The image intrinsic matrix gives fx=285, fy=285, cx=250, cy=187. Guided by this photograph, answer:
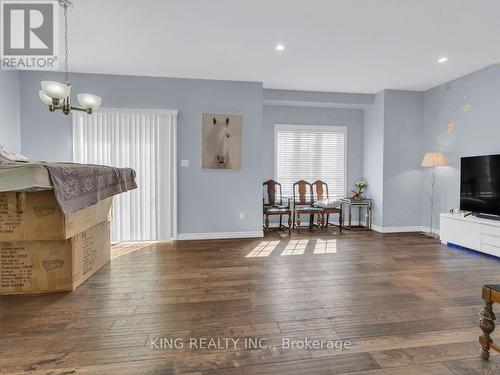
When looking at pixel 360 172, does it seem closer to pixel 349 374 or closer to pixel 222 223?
pixel 222 223

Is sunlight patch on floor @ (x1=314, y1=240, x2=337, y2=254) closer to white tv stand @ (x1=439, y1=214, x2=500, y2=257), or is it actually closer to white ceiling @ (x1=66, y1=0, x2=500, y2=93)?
white tv stand @ (x1=439, y1=214, x2=500, y2=257)

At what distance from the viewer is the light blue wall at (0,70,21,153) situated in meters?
4.00

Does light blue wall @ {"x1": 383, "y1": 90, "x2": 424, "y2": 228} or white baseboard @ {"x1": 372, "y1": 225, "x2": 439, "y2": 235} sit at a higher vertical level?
light blue wall @ {"x1": 383, "y1": 90, "x2": 424, "y2": 228}

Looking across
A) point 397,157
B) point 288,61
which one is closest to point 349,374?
point 288,61

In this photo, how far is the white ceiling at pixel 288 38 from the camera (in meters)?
2.74

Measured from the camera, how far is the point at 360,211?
604cm

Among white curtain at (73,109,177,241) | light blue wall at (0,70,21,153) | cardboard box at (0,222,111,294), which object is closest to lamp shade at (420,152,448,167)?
white curtain at (73,109,177,241)

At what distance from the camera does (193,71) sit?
443cm

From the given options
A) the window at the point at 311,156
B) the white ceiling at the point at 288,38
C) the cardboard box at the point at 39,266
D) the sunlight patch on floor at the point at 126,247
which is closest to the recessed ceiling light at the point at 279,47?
the white ceiling at the point at 288,38

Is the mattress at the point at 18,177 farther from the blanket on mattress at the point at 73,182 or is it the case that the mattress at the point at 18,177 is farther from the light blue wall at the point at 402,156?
the light blue wall at the point at 402,156

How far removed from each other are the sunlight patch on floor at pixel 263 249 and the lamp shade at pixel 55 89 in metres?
2.69

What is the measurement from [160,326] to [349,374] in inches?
49.6

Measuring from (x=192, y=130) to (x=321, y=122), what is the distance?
2.83 meters

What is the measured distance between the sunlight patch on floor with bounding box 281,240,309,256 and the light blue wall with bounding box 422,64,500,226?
8.68ft
